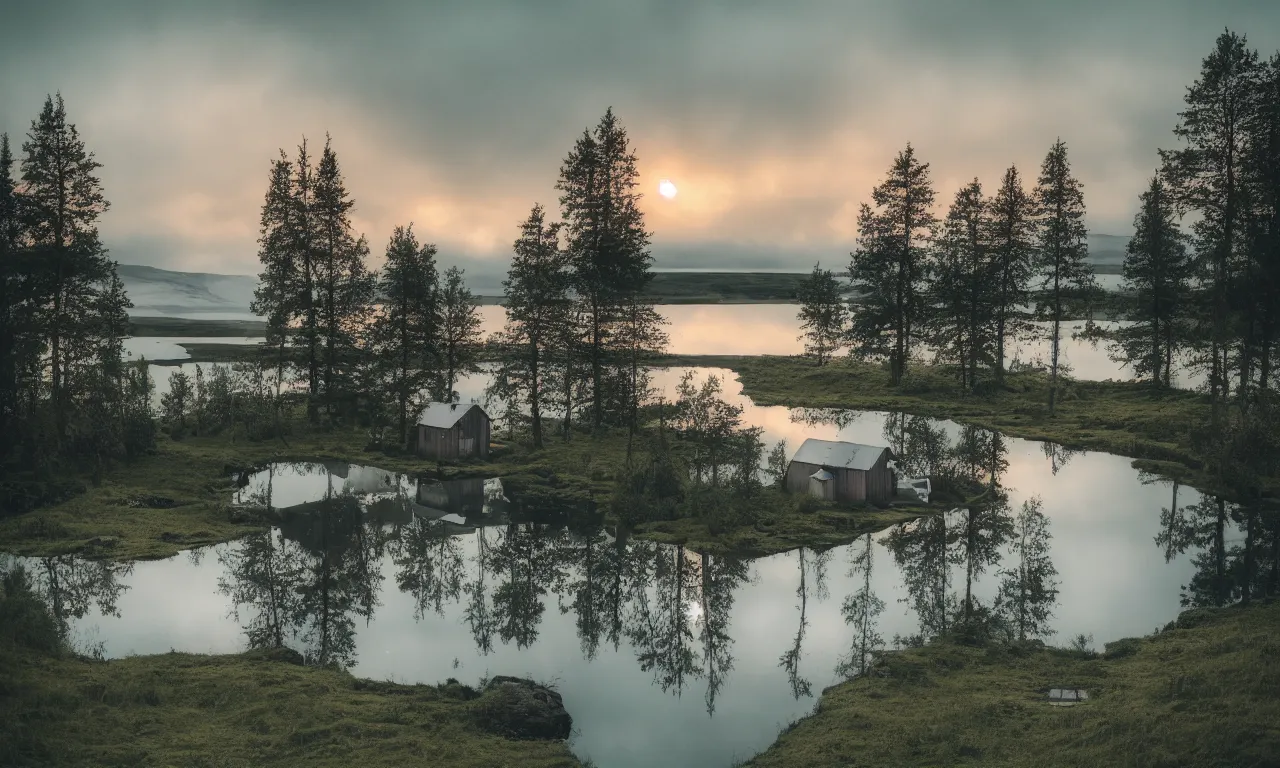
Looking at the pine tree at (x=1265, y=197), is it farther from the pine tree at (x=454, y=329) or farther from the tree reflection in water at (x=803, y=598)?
the pine tree at (x=454, y=329)

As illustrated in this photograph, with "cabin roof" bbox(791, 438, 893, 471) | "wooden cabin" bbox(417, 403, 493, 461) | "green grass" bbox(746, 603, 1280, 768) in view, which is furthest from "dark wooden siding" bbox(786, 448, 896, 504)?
"wooden cabin" bbox(417, 403, 493, 461)

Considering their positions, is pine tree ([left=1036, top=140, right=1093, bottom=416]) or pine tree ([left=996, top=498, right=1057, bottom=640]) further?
pine tree ([left=1036, top=140, right=1093, bottom=416])

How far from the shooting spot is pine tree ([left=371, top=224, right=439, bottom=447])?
178 ft

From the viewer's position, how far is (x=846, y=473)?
39.2m

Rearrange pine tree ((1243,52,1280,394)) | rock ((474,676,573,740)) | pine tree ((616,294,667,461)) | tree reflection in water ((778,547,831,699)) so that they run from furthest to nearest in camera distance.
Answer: pine tree ((616,294,667,461)) → pine tree ((1243,52,1280,394)) → tree reflection in water ((778,547,831,699)) → rock ((474,676,573,740))

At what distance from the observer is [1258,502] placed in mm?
38406

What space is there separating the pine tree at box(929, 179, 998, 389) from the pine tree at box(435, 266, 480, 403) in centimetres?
Result: 3844

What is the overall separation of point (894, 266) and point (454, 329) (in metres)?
37.6

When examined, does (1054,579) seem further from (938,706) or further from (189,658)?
(189,658)

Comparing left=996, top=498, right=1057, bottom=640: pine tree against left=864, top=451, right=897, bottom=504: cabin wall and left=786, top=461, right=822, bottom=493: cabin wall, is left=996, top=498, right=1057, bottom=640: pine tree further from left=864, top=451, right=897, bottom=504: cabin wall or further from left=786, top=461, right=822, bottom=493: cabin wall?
left=786, top=461, right=822, bottom=493: cabin wall

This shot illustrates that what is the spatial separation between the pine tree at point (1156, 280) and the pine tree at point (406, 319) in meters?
51.8

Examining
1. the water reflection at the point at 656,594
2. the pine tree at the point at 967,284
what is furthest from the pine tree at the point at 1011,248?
the water reflection at the point at 656,594

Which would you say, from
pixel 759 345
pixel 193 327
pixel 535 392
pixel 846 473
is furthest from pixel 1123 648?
pixel 193 327

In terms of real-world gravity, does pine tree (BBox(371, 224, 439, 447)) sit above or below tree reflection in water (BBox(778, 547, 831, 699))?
above
